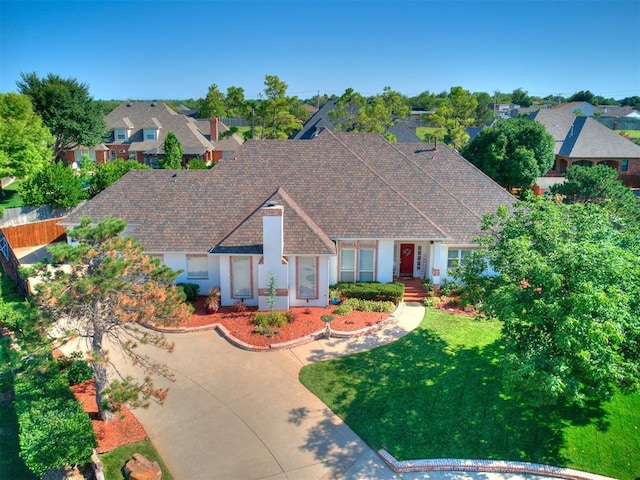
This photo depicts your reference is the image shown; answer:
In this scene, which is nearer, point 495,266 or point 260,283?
point 495,266

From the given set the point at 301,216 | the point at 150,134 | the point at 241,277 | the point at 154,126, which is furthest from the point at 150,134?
the point at 241,277

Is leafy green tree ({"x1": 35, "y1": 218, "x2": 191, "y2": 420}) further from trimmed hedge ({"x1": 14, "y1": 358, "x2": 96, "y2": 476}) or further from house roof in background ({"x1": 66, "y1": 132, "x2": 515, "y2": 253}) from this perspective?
house roof in background ({"x1": 66, "y1": 132, "x2": 515, "y2": 253})

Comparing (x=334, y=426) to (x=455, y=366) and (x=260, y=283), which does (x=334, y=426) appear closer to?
(x=455, y=366)

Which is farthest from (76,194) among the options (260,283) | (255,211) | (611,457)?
(611,457)

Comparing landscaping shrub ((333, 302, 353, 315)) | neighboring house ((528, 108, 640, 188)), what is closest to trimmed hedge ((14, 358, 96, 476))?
landscaping shrub ((333, 302, 353, 315))

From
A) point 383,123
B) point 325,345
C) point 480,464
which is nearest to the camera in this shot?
point 480,464

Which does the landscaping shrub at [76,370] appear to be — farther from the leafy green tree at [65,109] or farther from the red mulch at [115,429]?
the leafy green tree at [65,109]
